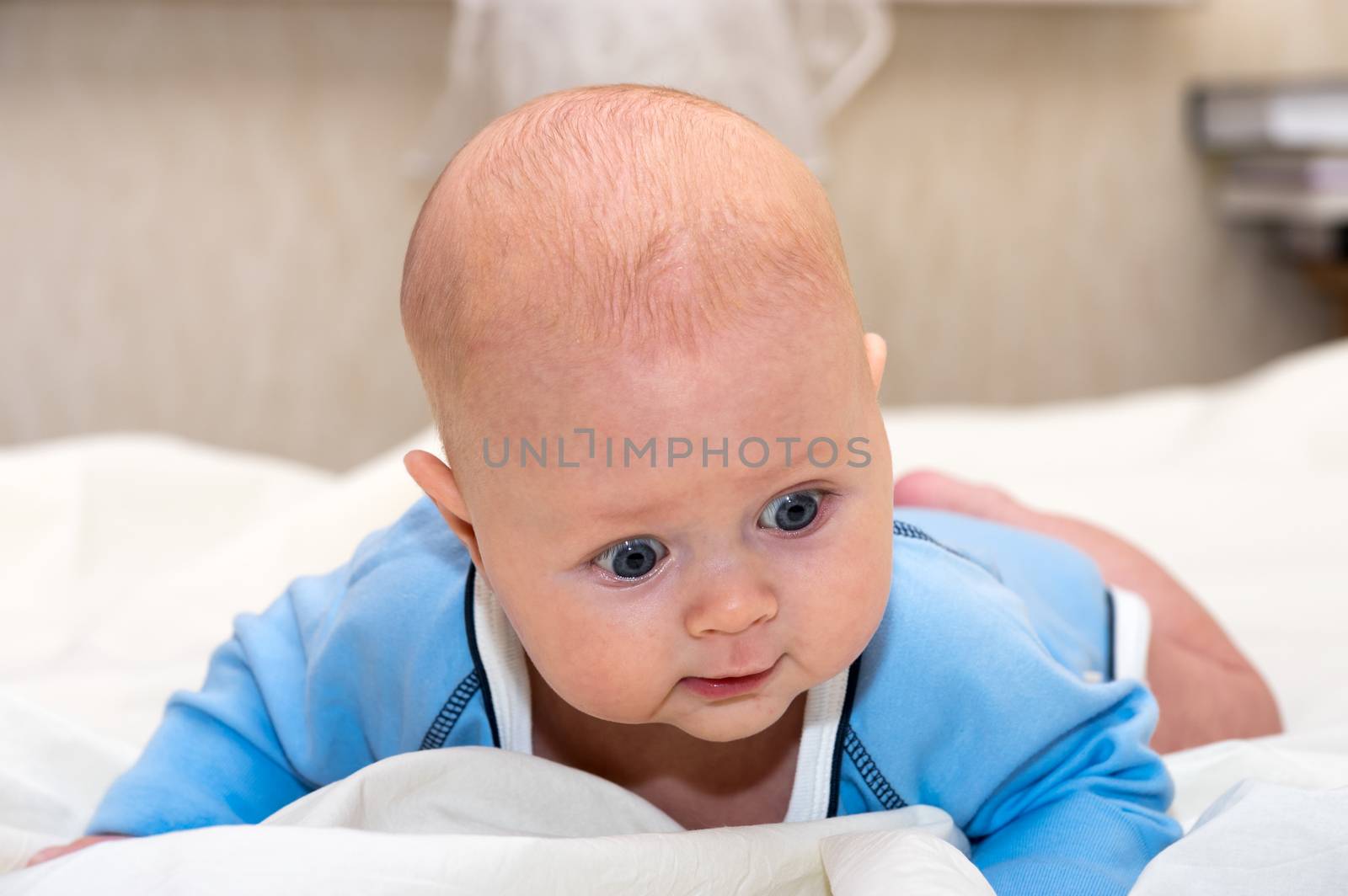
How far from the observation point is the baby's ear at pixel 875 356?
667 mm

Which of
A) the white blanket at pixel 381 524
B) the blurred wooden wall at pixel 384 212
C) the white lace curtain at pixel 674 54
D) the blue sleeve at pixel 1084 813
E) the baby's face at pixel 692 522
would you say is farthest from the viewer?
the blurred wooden wall at pixel 384 212

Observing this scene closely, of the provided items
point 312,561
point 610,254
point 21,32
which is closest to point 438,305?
point 610,254

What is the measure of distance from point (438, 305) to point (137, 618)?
58 cm

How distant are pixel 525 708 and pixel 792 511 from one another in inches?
9.4

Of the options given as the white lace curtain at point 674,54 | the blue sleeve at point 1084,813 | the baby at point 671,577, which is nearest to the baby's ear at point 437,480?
the baby at point 671,577

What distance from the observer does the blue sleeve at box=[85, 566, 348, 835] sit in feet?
2.48

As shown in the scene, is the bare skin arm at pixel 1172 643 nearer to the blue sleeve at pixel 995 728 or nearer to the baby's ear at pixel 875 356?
the blue sleeve at pixel 995 728

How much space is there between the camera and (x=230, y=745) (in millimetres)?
803

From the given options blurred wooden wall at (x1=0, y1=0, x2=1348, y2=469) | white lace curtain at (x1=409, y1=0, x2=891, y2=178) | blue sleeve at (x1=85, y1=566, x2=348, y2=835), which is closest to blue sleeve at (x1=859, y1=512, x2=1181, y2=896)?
blue sleeve at (x1=85, y1=566, x2=348, y2=835)

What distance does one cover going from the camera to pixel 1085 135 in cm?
231

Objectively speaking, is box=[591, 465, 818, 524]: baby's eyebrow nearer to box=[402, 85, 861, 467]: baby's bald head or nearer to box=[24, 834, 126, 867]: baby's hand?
box=[402, 85, 861, 467]: baby's bald head

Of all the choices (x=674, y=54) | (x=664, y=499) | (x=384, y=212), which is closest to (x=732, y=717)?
(x=664, y=499)

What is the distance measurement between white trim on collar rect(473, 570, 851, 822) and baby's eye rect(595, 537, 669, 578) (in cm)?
16

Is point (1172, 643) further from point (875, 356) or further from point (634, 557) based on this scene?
point (634, 557)
